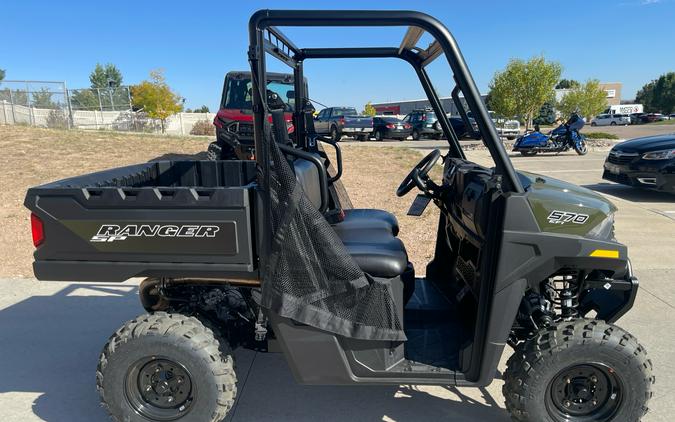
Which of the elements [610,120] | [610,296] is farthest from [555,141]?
[610,120]

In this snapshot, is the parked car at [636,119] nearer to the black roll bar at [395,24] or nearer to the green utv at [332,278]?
the green utv at [332,278]

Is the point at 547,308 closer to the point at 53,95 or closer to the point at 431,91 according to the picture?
the point at 431,91

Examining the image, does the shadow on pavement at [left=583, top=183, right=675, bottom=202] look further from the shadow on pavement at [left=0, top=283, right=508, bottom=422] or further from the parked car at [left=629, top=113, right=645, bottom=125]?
the parked car at [left=629, top=113, right=645, bottom=125]

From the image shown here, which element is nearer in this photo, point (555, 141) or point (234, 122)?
point (234, 122)

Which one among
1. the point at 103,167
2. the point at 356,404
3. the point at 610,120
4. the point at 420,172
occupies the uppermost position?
the point at 420,172

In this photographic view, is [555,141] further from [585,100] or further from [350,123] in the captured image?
[585,100]

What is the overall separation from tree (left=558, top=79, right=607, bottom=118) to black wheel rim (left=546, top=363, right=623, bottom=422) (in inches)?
1186

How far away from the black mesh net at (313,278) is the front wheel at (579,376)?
671mm

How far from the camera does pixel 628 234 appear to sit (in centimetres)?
625

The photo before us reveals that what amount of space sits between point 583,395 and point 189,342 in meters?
1.97

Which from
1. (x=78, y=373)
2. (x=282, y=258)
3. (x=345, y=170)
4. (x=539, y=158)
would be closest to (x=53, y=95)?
(x=345, y=170)

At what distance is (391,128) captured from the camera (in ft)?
80.0

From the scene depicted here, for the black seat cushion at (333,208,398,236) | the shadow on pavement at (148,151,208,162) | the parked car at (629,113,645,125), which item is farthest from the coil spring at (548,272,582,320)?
the parked car at (629,113,645,125)

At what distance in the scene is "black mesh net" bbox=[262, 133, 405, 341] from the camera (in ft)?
7.00
